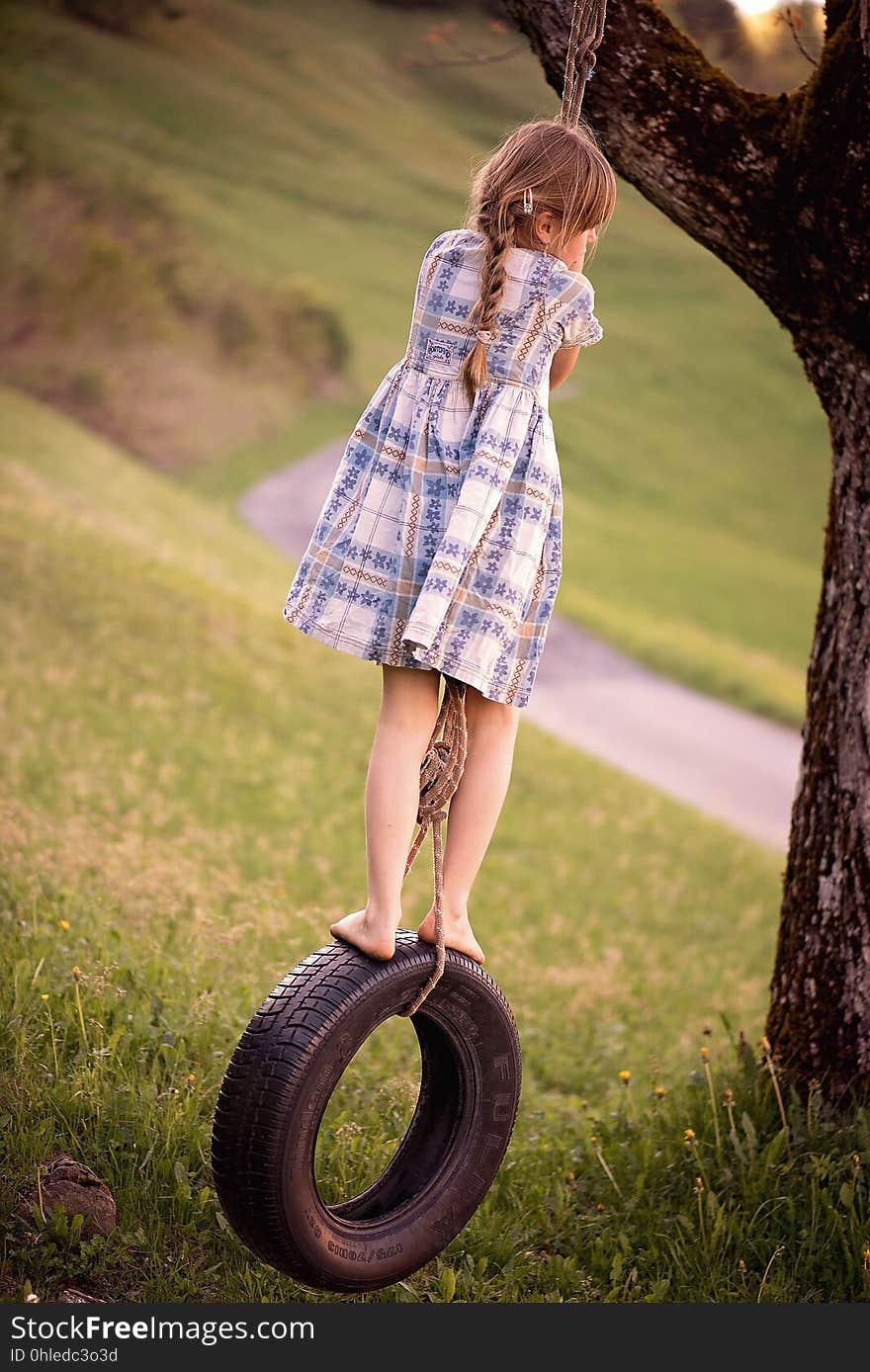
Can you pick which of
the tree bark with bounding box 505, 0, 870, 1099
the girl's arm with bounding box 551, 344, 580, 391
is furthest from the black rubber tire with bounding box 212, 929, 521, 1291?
the girl's arm with bounding box 551, 344, 580, 391

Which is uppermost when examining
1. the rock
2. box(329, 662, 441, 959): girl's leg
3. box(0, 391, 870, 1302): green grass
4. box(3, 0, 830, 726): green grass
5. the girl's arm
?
box(3, 0, 830, 726): green grass

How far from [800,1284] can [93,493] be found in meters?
16.8

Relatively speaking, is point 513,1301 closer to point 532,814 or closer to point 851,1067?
point 851,1067

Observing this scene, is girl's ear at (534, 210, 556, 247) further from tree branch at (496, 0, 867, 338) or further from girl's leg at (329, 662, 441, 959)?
tree branch at (496, 0, 867, 338)

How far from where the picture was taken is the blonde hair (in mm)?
2945

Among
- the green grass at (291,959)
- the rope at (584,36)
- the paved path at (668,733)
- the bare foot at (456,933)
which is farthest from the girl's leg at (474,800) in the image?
the paved path at (668,733)

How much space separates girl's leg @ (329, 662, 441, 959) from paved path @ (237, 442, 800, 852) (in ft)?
34.1

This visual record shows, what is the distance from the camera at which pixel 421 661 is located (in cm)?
285

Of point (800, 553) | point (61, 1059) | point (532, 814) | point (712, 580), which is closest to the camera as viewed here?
point (61, 1059)

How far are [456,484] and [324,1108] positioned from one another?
4.94 feet

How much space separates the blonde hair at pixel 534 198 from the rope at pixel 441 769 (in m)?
0.76

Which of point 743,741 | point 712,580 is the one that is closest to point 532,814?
point 743,741

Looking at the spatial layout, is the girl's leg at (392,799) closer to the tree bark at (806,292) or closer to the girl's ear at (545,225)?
the girl's ear at (545,225)

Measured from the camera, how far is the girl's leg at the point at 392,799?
9.63ft
